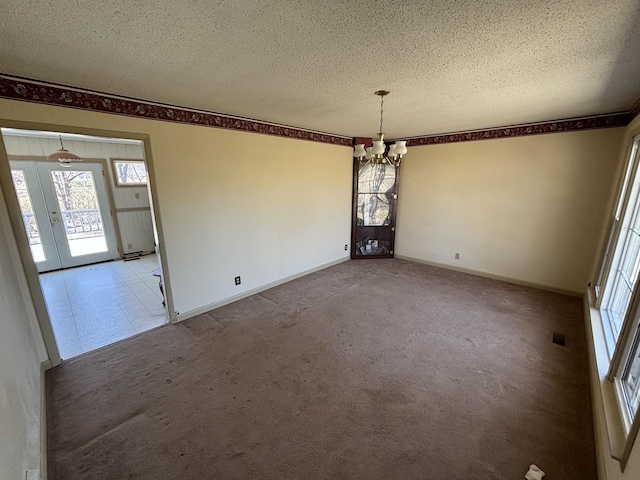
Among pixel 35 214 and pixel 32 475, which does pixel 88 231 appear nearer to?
pixel 35 214

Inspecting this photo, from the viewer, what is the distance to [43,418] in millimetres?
1810

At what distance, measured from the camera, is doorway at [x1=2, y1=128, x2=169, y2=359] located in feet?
11.3

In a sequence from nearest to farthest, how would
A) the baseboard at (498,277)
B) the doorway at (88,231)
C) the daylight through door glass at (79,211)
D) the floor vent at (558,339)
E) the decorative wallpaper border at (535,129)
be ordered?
1. the floor vent at (558,339)
2. the decorative wallpaper border at (535,129)
3. the doorway at (88,231)
4. the baseboard at (498,277)
5. the daylight through door glass at (79,211)

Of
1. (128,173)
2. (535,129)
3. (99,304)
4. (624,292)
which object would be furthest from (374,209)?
(128,173)

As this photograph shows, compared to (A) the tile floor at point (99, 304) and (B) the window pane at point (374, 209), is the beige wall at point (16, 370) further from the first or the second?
(B) the window pane at point (374, 209)

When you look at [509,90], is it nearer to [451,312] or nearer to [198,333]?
[451,312]

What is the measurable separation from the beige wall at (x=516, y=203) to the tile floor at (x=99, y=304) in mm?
4620

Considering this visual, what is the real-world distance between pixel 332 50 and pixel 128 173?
584cm

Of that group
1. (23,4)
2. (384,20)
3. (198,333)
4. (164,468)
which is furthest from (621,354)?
(23,4)

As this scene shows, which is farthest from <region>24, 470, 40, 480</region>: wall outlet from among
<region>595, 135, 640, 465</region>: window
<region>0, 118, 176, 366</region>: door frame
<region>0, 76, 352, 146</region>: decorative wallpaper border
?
<region>595, 135, 640, 465</region>: window

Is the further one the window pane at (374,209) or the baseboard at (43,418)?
the window pane at (374,209)

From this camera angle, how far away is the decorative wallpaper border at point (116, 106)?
201cm

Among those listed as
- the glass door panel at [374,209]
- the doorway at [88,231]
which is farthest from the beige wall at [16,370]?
the glass door panel at [374,209]

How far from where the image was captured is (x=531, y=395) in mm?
2031
